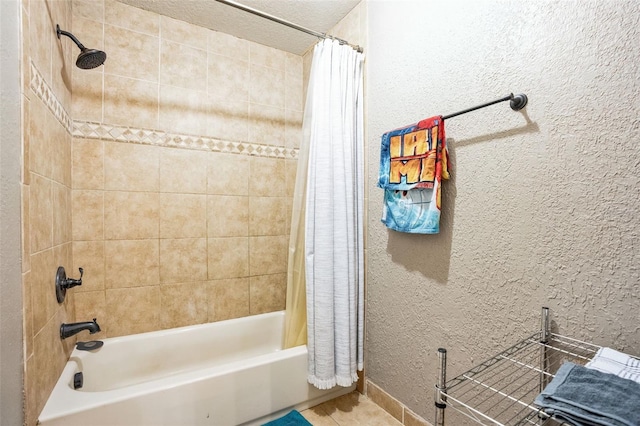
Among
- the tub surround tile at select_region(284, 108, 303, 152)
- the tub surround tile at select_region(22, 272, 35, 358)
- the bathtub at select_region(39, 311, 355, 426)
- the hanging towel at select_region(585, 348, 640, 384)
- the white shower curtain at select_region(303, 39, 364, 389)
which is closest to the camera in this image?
the hanging towel at select_region(585, 348, 640, 384)

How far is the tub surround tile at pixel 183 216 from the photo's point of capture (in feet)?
6.39

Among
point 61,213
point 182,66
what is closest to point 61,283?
point 61,213

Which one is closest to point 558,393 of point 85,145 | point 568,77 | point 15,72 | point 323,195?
point 568,77

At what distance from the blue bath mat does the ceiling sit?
2.35 metres

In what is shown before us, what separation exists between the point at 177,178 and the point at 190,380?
1.22 metres

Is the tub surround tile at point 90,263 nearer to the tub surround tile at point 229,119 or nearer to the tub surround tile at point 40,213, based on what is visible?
the tub surround tile at point 40,213

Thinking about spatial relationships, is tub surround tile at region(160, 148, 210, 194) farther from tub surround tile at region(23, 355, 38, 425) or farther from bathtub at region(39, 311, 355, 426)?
tub surround tile at region(23, 355, 38, 425)

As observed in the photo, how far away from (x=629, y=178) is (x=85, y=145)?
7.95 feet

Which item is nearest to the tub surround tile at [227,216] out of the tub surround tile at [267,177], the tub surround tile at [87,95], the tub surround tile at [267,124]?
the tub surround tile at [267,177]

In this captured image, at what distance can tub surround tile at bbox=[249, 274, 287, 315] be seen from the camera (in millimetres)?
2254

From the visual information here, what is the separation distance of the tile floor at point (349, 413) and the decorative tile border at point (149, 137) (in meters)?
1.71

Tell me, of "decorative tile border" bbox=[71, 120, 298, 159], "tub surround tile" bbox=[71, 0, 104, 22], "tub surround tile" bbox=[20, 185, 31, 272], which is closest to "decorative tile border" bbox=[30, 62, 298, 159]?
"decorative tile border" bbox=[71, 120, 298, 159]

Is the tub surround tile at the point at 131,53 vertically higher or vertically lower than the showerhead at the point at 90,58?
higher

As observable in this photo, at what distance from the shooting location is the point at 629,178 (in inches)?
33.4
